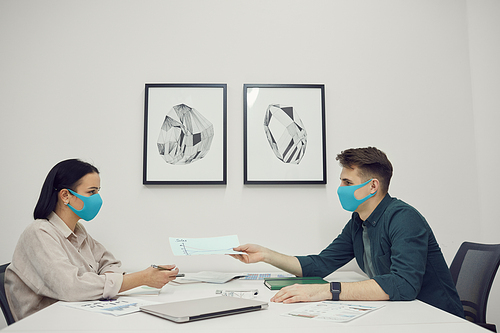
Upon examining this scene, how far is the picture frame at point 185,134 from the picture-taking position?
208cm

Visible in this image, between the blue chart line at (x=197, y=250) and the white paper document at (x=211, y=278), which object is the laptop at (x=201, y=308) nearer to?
the blue chart line at (x=197, y=250)

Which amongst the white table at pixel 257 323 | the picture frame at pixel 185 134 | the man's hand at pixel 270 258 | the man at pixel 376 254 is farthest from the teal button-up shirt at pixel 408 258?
the picture frame at pixel 185 134

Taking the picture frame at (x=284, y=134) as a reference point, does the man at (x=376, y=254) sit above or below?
below

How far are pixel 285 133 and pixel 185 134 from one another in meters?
0.59

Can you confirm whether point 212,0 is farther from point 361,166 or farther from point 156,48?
point 361,166

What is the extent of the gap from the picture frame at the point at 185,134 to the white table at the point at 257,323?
102 centimetres

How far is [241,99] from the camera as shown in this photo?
2.16 m

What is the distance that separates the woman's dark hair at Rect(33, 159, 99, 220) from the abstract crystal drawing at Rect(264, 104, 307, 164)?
1012 millimetres

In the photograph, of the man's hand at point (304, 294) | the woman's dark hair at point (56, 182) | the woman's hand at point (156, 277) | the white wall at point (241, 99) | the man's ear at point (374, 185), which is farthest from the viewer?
the white wall at point (241, 99)

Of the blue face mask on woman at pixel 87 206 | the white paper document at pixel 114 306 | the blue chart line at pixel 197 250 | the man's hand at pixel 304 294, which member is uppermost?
the blue face mask on woman at pixel 87 206

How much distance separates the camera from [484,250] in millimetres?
1602

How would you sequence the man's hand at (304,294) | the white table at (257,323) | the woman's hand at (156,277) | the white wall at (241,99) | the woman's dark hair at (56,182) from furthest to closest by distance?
the white wall at (241,99) → the woman's dark hair at (56,182) → the woman's hand at (156,277) → the man's hand at (304,294) → the white table at (257,323)

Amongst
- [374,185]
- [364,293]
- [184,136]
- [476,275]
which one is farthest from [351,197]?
[184,136]

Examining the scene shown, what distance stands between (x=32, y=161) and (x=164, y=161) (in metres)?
0.75
